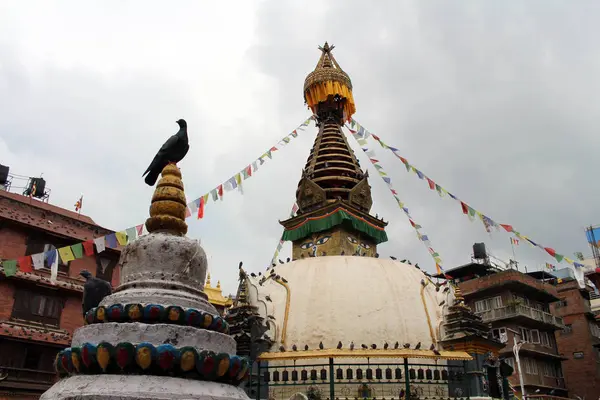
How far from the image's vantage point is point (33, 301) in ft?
58.7

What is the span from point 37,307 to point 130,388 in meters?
16.4

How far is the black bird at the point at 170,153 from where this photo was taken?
588 cm

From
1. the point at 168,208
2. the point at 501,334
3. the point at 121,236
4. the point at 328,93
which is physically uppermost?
the point at 328,93

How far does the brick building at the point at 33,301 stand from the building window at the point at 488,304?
21.1 meters

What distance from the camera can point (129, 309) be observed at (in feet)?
14.3

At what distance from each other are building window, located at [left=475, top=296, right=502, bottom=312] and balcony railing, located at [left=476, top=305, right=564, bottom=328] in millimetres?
250

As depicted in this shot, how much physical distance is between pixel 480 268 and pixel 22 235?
1177 inches

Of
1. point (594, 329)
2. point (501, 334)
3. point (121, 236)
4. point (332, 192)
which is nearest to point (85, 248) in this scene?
point (121, 236)

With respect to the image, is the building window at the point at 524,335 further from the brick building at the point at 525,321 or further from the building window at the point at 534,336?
the building window at the point at 534,336

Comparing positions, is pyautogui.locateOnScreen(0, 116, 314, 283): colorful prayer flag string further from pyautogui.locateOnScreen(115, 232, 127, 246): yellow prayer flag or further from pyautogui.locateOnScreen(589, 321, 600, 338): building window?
pyautogui.locateOnScreen(589, 321, 600, 338): building window

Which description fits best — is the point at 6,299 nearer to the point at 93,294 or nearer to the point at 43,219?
the point at 43,219

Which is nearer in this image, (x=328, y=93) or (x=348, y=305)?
(x=348, y=305)

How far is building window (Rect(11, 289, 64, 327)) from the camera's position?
17453 mm

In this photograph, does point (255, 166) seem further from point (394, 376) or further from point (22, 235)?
point (394, 376)
